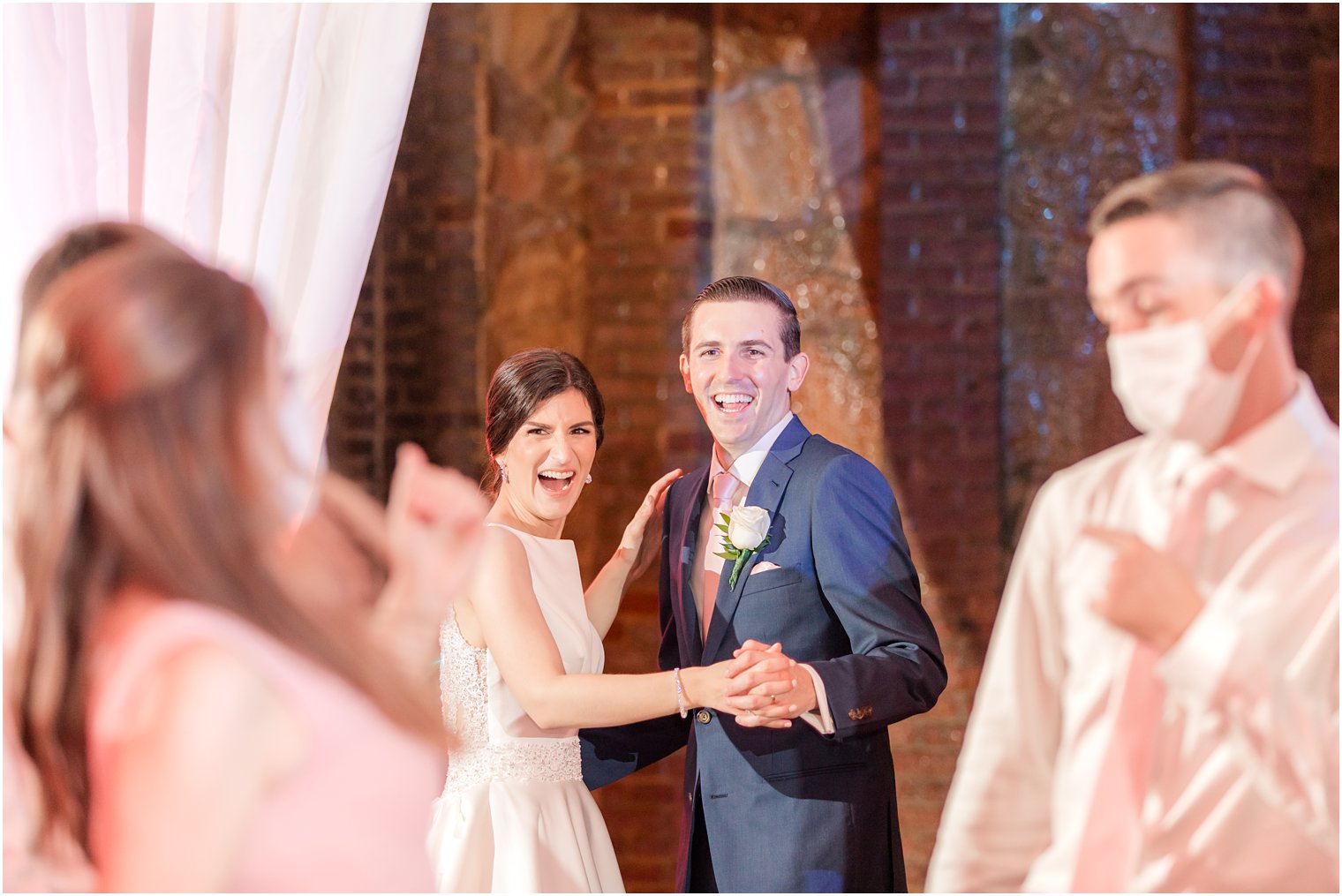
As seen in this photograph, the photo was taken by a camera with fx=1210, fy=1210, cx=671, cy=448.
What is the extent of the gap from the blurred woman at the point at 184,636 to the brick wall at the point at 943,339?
8.38 feet

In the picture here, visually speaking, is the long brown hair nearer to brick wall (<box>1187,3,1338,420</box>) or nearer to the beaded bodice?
the beaded bodice

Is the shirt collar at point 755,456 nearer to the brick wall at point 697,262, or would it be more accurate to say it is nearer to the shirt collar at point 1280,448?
the shirt collar at point 1280,448

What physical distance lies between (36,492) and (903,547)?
1.58 m

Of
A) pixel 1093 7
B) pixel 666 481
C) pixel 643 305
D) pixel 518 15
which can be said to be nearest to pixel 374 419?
pixel 643 305

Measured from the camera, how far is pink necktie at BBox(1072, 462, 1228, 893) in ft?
6.15

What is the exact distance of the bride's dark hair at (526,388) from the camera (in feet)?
8.35

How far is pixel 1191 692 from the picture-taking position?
1.83 m

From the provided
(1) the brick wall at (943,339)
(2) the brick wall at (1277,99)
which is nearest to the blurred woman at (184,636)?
(1) the brick wall at (943,339)

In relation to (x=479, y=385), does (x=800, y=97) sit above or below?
above

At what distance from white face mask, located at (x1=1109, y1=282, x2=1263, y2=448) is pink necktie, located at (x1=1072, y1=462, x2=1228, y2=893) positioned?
70 millimetres

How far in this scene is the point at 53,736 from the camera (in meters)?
1.46

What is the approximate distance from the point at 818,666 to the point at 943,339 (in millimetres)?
1803

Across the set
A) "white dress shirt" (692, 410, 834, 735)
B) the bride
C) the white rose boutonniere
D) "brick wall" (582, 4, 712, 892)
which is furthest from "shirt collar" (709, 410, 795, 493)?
"brick wall" (582, 4, 712, 892)

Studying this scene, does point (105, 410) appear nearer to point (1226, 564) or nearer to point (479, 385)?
point (1226, 564)
